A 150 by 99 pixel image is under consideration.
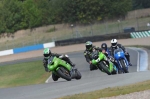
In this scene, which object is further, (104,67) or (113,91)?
(104,67)

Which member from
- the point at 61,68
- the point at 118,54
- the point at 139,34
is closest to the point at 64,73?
the point at 61,68

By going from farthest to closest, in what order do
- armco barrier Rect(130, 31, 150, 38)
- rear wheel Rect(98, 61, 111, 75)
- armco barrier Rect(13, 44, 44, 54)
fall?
1. armco barrier Rect(13, 44, 44, 54)
2. armco barrier Rect(130, 31, 150, 38)
3. rear wheel Rect(98, 61, 111, 75)

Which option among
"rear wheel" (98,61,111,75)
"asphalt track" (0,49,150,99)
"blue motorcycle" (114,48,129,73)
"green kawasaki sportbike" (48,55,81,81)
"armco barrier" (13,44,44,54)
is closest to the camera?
"asphalt track" (0,49,150,99)

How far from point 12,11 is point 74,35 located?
1094 inches

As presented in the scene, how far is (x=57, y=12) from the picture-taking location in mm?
75125

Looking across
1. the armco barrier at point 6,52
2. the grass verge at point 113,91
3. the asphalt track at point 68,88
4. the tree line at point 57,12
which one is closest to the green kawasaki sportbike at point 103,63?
the asphalt track at point 68,88

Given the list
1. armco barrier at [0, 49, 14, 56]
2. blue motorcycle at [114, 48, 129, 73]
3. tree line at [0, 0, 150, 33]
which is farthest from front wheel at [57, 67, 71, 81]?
tree line at [0, 0, 150, 33]

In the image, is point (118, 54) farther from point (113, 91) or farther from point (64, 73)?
point (113, 91)

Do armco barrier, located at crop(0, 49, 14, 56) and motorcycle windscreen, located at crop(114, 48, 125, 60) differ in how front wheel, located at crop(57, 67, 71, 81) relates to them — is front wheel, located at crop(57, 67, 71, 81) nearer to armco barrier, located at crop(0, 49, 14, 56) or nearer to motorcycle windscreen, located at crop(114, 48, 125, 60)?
motorcycle windscreen, located at crop(114, 48, 125, 60)

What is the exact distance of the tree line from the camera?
238 feet

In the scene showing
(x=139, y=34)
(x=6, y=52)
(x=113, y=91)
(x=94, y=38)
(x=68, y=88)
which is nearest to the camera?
(x=113, y=91)

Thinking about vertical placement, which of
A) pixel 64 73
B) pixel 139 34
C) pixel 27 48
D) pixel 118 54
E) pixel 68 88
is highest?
pixel 118 54

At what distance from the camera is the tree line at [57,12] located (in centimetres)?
7244

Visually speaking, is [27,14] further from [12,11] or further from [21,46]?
[21,46]
